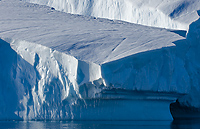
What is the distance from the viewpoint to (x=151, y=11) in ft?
42.3

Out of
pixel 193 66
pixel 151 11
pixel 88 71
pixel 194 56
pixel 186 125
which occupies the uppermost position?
pixel 151 11

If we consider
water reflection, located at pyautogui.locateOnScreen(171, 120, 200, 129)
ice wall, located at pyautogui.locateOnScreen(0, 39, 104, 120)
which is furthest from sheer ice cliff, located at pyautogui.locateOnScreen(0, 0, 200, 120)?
water reflection, located at pyautogui.locateOnScreen(171, 120, 200, 129)

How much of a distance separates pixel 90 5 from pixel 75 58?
20.7ft

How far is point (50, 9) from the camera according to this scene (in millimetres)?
13172

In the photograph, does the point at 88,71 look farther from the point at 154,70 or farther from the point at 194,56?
the point at 194,56

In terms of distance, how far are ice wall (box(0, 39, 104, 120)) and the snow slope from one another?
4.33 m

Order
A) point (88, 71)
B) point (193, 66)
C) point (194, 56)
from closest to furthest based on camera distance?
point (88, 71) < point (193, 66) < point (194, 56)

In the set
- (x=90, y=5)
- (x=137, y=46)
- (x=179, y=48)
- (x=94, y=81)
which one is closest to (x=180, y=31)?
(x=179, y=48)

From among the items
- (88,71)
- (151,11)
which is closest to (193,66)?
(151,11)

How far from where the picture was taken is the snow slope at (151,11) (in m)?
12.4

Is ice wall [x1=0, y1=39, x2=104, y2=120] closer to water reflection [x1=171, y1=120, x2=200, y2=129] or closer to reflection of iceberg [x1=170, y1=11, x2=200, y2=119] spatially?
water reflection [x1=171, y1=120, x2=200, y2=129]

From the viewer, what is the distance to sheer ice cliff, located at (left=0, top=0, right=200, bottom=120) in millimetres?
9547

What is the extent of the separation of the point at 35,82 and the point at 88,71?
178cm

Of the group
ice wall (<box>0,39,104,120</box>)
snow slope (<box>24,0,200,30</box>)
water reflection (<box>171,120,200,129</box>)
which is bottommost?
water reflection (<box>171,120,200,129</box>)
